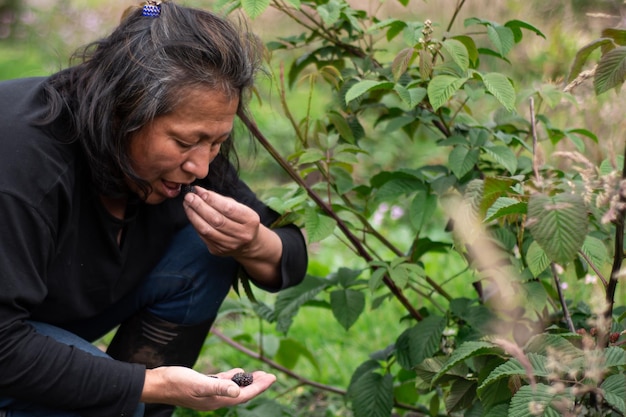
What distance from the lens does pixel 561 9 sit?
4672 millimetres

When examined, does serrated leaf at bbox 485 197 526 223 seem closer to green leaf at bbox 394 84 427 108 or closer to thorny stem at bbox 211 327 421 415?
green leaf at bbox 394 84 427 108

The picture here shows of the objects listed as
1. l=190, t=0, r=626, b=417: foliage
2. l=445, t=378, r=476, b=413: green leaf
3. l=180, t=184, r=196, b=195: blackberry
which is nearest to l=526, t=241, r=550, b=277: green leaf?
l=190, t=0, r=626, b=417: foliage

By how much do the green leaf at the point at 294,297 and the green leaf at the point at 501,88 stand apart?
26.4 inches

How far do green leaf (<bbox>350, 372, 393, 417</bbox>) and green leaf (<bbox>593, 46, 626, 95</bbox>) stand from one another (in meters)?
0.93

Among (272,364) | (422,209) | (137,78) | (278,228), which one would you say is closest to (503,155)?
(422,209)

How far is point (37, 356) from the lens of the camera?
1665 millimetres

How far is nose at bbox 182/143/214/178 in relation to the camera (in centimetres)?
173

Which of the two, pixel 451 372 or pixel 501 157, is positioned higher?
pixel 501 157

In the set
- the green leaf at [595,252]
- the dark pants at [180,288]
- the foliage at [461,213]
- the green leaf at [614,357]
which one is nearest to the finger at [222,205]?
the foliage at [461,213]

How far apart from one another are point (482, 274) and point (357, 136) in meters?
0.49

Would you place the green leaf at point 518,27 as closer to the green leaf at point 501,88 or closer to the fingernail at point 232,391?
the green leaf at point 501,88

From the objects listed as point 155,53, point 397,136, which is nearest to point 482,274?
point 155,53

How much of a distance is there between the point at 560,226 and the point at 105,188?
3.03ft

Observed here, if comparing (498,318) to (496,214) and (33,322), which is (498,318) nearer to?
(496,214)
